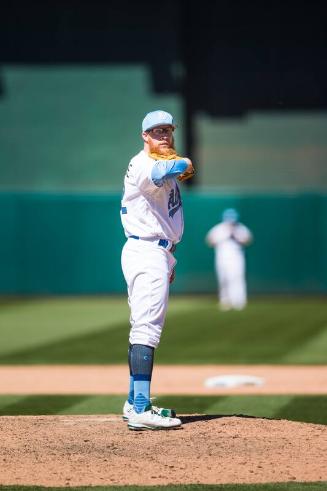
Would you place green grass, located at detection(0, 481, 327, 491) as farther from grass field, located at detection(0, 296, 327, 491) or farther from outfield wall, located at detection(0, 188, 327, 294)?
outfield wall, located at detection(0, 188, 327, 294)

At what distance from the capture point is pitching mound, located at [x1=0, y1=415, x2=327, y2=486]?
645 centimetres

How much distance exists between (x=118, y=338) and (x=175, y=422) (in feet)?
29.9

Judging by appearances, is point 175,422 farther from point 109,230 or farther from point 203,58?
point 203,58

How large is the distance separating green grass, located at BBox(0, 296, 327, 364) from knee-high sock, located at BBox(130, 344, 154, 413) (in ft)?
19.9

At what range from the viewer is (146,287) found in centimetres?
777

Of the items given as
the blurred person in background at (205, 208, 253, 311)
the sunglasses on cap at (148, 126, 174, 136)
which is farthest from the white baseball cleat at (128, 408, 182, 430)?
the blurred person in background at (205, 208, 253, 311)

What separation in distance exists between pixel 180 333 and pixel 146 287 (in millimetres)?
9659

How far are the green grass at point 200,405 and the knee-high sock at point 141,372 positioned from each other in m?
1.46

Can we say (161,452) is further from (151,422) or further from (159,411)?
(159,411)

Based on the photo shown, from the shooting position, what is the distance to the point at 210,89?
2870cm

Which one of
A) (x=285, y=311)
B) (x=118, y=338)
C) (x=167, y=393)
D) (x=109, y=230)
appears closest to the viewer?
(x=167, y=393)

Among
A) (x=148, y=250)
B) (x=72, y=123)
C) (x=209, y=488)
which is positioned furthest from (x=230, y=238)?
(x=209, y=488)

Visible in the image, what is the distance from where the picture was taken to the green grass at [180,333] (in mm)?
14523

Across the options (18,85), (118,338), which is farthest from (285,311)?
(18,85)
